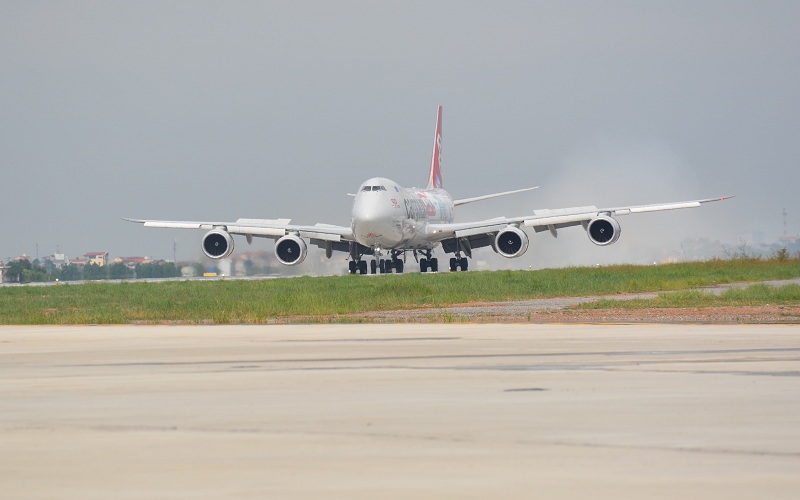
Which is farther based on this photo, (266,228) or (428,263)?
(428,263)

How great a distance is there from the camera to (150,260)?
8456 centimetres

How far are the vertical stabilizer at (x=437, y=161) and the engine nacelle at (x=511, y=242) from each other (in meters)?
24.0

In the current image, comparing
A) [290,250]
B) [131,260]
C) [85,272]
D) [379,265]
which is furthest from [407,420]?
[131,260]

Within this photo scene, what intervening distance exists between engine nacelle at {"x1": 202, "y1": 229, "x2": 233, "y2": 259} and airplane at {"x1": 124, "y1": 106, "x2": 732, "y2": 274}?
0.09 feet

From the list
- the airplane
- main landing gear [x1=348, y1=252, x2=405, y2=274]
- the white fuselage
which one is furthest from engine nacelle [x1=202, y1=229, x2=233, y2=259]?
main landing gear [x1=348, y1=252, x2=405, y2=274]

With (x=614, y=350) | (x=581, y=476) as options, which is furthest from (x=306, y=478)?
(x=614, y=350)

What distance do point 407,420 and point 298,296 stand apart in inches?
998

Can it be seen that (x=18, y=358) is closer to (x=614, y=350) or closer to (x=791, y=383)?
(x=614, y=350)

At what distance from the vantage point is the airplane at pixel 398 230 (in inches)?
2311

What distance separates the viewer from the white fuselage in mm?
58250

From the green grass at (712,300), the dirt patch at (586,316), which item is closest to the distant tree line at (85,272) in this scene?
the green grass at (712,300)

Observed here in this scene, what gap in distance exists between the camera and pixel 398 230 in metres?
60.3

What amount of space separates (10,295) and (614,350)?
31641 mm

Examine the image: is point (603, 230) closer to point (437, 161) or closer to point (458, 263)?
point (458, 263)
